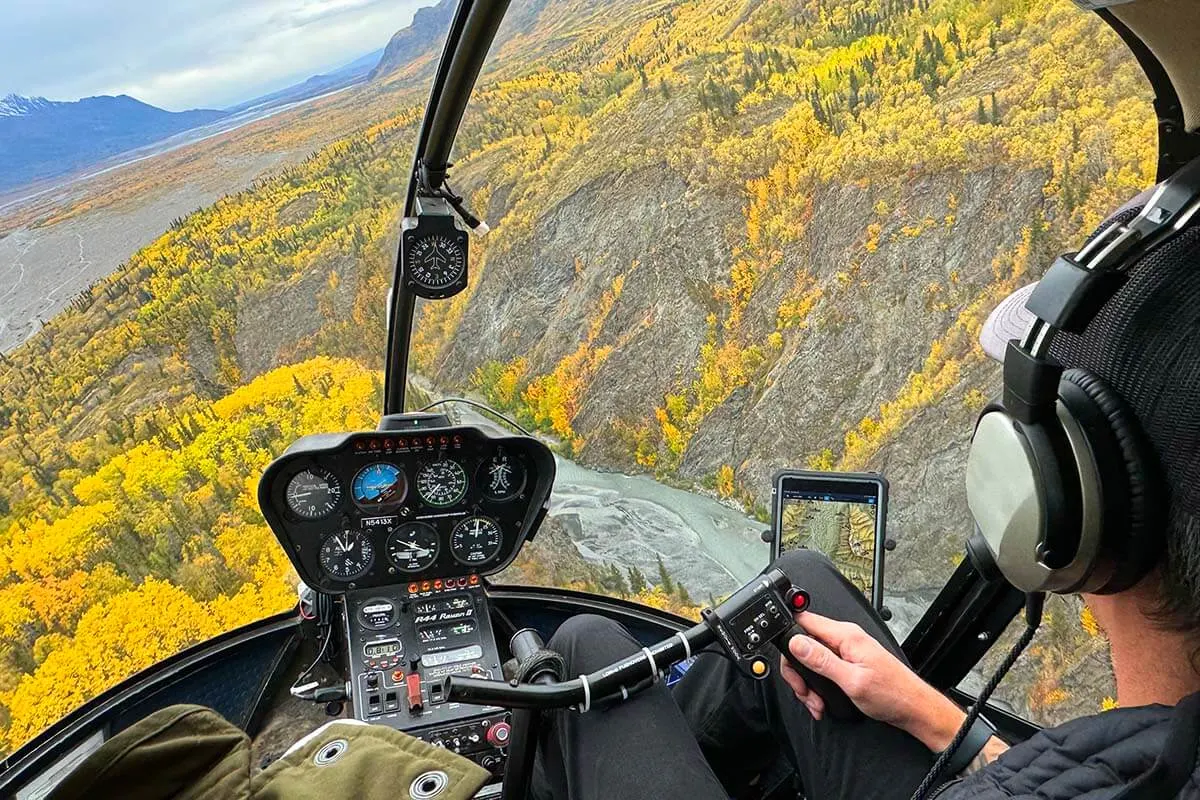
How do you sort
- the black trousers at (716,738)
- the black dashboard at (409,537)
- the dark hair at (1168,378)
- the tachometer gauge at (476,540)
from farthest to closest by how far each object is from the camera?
the tachometer gauge at (476,540) → the black dashboard at (409,537) → the black trousers at (716,738) → the dark hair at (1168,378)

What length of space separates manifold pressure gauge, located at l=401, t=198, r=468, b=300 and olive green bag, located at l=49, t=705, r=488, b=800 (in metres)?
1.31

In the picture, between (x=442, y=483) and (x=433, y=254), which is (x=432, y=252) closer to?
(x=433, y=254)

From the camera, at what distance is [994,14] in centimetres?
428

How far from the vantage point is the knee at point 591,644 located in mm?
1437

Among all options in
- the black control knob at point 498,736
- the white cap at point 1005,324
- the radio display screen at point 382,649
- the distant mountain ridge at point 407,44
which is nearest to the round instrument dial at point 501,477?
the radio display screen at point 382,649

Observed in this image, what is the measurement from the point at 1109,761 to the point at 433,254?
169cm

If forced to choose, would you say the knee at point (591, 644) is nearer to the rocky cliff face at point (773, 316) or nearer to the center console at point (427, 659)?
the center console at point (427, 659)

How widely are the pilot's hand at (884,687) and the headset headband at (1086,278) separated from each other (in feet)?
2.24

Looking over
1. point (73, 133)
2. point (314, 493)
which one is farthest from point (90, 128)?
point (314, 493)

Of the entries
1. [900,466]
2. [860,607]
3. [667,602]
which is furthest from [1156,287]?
[667,602]

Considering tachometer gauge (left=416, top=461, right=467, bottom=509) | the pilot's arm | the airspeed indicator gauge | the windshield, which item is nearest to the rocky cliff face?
the windshield

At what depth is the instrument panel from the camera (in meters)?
2.14

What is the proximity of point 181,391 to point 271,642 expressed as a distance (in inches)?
129

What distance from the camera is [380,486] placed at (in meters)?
2.21
